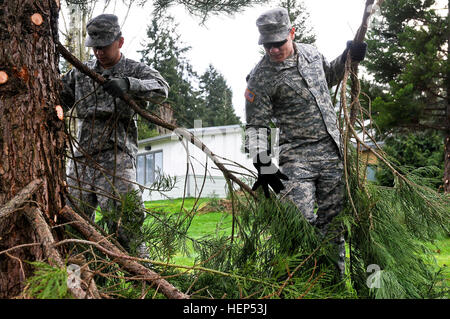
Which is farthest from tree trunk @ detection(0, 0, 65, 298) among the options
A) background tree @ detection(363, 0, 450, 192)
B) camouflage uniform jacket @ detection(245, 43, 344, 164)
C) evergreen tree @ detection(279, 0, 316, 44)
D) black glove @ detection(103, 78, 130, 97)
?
evergreen tree @ detection(279, 0, 316, 44)

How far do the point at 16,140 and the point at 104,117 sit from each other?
1336 millimetres

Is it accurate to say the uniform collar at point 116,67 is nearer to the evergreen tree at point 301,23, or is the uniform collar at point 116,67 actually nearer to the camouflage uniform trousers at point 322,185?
the camouflage uniform trousers at point 322,185

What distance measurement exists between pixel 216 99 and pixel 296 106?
32.5 m

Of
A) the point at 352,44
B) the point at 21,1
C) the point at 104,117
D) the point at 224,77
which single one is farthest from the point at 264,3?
the point at 224,77

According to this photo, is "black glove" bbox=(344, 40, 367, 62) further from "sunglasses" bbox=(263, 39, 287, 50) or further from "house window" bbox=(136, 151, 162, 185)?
"house window" bbox=(136, 151, 162, 185)

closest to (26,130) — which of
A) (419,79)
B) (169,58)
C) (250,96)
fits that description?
(250,96)

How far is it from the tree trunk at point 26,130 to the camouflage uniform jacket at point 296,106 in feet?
4.31

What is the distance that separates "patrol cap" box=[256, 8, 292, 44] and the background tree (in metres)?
5.72

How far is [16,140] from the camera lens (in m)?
1.77

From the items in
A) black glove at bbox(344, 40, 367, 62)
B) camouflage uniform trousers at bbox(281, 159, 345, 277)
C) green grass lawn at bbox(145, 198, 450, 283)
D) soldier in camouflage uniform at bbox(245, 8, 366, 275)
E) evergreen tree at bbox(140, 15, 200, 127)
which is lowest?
green grass lawn at bbox(145, 198, 450, 283)

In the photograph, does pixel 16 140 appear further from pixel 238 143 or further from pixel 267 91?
pixel 238 143

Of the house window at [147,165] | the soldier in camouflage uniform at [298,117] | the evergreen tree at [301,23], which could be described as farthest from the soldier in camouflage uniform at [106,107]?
the house window at [147,165]

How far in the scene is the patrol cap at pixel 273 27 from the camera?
2.74m

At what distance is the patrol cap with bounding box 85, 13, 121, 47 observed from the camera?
297 centimetres
